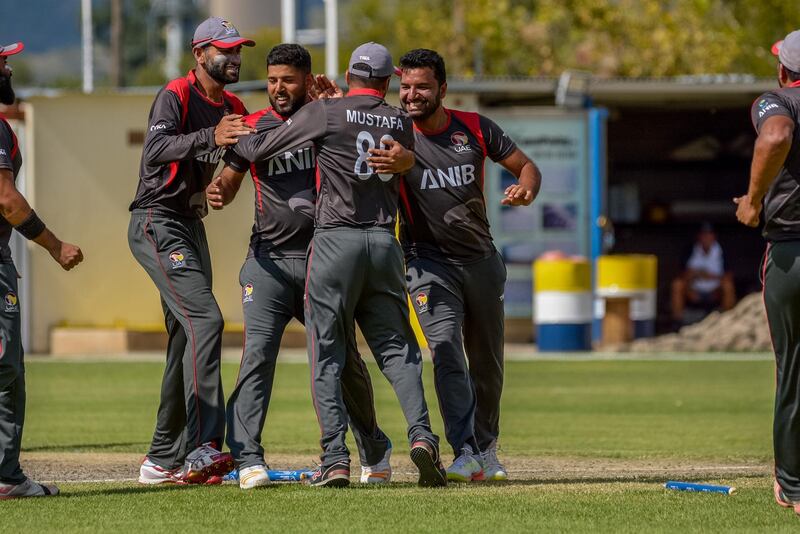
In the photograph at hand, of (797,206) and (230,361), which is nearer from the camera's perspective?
(797,206)

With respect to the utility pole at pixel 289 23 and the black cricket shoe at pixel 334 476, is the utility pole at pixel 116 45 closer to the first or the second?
the utility pole at pixel 289 23

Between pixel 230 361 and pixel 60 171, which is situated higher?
pixel 60 171

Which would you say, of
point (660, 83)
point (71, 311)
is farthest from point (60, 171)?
point (660, 83)

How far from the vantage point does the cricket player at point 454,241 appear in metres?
9.25

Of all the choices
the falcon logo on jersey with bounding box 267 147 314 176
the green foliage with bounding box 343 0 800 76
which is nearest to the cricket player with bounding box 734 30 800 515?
the falcon logo on jersey with bounding box 267 147 314 176

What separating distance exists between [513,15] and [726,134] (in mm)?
12716

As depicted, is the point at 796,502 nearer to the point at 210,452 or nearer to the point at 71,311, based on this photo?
the point at 210,452

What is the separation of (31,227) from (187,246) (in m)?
1.08

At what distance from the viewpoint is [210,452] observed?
29.1 feet

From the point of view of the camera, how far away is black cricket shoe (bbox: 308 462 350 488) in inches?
338

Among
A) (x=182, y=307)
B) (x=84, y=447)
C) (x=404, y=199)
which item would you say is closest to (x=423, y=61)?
(x=404, y=199)

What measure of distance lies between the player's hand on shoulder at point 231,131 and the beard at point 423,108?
1086mm

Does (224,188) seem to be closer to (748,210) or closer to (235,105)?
(235,105)

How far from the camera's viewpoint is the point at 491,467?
941 centimetres
